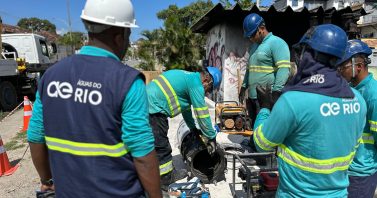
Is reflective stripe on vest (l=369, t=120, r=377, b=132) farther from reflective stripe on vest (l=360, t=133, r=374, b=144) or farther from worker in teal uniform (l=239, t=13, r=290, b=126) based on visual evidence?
worker in teal uniform (l=239, t=13, r=290, b=126)

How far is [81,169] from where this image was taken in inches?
59.0

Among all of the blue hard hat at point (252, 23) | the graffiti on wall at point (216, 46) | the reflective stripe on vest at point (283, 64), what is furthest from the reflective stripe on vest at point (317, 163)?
the graffiti on wall at point (216, 46)

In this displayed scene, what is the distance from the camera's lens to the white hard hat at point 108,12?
147cm

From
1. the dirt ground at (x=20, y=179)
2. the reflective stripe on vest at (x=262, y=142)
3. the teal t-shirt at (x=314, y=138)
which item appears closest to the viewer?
the teal t-shirt at (x=314, y=138)

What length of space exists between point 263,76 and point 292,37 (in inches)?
217

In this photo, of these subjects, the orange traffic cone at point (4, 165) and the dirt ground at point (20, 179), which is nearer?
the dirt ground at point (20, 179)

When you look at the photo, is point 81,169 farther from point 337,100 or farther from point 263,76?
point 263,76

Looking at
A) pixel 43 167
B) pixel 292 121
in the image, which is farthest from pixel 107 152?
pixel 292 121

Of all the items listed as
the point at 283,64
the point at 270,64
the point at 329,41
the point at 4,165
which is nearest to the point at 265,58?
the point at 270,64

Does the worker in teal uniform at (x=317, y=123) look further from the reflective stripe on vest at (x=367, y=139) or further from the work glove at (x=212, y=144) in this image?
the work glove at (x=212, y=144)

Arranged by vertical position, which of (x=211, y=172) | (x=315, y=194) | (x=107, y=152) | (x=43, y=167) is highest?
(x=107, y=152)

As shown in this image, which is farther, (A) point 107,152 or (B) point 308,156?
(B) point 308,156

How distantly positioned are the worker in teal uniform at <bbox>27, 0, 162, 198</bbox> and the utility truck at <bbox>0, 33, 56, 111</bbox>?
1037cm

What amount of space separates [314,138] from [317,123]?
89 millimetres
